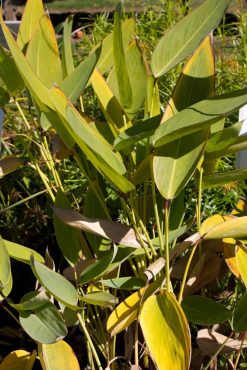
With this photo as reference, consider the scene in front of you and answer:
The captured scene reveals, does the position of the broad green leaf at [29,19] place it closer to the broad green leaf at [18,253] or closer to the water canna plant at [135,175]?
the water canna plant at [135,175]

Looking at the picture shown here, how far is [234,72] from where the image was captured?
2125 mm

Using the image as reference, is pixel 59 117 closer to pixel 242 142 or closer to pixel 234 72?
A: pixel 242 142

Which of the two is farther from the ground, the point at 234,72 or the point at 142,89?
the point at 142,89

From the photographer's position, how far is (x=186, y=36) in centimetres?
109

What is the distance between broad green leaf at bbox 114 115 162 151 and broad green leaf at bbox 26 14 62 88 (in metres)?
0.18

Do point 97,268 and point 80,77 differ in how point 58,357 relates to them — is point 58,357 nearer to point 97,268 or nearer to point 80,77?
point 97,268

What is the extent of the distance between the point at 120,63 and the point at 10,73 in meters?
0.22

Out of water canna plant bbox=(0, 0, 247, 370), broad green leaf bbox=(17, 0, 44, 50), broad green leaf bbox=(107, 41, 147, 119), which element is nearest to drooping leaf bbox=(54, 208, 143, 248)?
water canna plant bbox=(0, 0, 247, 370)

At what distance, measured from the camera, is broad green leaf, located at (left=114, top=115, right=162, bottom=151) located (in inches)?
41.6

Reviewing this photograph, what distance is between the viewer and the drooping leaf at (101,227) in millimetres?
1116

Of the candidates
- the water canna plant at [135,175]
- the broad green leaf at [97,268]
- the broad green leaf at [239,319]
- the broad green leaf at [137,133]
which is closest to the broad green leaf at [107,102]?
the water canna plant at [135,175]

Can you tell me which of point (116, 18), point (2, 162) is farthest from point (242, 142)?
point (2, 162)

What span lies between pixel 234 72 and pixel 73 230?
1058mm

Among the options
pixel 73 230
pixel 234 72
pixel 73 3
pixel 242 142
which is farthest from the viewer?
pixel 73 3
